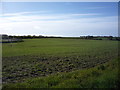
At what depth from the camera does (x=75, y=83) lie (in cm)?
719

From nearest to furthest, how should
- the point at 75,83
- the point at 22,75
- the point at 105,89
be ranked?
1. the point at 105,89
2. the point at 75,83
3. the point at 22,75

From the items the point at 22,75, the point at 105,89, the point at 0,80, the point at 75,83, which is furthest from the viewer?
the point at 22,75

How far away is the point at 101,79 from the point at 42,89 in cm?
269

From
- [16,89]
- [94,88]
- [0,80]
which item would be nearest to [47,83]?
[16,89]

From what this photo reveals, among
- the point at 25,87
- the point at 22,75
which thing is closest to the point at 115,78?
the point at 25,87

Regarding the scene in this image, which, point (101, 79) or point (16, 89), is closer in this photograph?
point (16, 89)

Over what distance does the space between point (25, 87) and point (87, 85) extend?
259cm

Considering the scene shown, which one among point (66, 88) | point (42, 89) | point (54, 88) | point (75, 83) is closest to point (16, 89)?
point (42, 89)

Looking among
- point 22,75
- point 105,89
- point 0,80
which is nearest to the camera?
point 105,89

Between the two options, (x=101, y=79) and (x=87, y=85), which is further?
(x=101, y=79)

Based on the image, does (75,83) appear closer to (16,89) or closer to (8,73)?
(16,89)

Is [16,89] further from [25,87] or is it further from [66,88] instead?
[66,88]

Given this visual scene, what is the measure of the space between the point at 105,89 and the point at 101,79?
2.95 feet

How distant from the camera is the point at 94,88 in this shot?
21.6 ft
